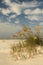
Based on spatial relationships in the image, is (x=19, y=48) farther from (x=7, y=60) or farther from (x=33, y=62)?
(x=33, y=62)

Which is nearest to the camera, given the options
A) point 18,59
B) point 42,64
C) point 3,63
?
point 42,64

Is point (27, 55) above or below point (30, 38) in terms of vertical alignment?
below

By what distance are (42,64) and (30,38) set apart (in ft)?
5.84

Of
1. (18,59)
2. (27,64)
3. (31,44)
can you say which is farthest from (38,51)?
(27,64)

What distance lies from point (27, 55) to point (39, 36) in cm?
143

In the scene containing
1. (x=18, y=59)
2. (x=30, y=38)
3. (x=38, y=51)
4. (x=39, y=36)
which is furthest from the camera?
(x=39, y=36)

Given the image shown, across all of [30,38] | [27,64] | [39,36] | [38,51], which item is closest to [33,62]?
[27,64]

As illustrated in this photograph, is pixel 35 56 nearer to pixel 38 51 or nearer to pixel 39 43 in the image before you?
pixel 38 51

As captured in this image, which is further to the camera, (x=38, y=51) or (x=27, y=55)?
(x=38, y=51)

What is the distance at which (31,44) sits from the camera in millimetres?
5332

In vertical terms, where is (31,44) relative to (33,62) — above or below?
above

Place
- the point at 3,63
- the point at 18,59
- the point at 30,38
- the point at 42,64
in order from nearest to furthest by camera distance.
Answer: the point at 42,64 < the point at 3,63 < the point at 18,59 < the point at 30,38

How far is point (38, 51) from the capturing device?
5078 millimetres

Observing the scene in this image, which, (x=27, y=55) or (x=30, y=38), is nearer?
(x=27, y=55)
